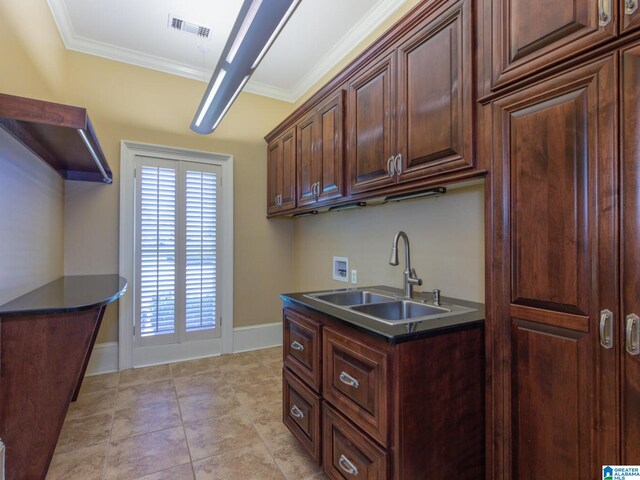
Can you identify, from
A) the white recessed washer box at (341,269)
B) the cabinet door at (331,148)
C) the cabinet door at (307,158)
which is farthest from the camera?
the white recessed washer box at (341,269)

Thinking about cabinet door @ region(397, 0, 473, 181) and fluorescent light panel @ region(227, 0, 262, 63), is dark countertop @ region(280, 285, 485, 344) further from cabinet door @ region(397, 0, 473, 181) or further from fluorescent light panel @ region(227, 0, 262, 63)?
fluorescent light panel @ region(227, 0, 262, 63)

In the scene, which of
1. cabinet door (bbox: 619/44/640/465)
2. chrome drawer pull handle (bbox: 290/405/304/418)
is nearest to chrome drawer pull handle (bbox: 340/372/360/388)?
chrome drawer pull handle (bbox: 290/405/304/418)

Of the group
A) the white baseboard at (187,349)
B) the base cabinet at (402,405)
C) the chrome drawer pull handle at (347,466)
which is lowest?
the white baseboard at (187,349)

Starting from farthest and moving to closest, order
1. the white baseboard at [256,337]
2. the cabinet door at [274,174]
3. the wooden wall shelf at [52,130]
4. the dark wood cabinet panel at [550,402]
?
the white baseboard at [256,337]
the cabinet door at [274,174]
the wooden wall shelf at [52,130]
the dark wood cabinet panel at [550,402]

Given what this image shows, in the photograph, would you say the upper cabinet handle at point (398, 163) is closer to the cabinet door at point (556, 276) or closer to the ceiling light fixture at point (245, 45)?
the cabinet door at point (556, 276)

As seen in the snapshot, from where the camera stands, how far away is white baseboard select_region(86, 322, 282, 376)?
310 centimetres

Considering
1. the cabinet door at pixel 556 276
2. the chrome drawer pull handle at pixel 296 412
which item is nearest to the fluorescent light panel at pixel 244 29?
the cabinet door at pixel 556 276

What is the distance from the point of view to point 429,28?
5.24 feet

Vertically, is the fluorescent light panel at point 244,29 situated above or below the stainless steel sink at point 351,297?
above

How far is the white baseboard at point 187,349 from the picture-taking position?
10.2ft

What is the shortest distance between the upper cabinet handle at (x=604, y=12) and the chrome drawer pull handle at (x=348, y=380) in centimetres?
149

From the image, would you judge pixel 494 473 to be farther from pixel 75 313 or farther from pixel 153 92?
pixel 153 92

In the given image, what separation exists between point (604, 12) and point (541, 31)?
184mm

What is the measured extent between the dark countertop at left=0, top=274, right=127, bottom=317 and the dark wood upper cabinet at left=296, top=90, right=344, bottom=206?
5.01 feet
